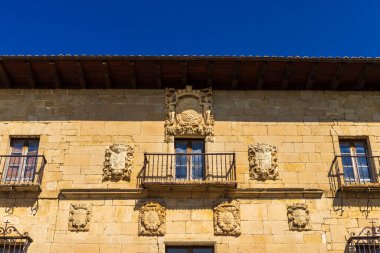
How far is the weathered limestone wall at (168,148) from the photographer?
11.4 metres

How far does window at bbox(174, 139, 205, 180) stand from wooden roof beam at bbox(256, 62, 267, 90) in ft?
6.94

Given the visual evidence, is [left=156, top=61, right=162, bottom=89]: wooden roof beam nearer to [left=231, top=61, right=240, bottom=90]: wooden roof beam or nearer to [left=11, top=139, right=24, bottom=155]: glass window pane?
[left=231, top=61, right=240, bottom=90]: wooden roof beam

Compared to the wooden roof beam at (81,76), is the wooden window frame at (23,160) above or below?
below

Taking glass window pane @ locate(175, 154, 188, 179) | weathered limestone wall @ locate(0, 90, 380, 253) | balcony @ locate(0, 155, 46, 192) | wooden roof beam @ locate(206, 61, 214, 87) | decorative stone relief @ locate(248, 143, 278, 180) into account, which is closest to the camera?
weathered limestone wall @ locate(0, 90, 380, 253)

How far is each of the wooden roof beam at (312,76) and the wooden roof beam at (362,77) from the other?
3.80 ft

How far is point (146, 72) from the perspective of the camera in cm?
1313

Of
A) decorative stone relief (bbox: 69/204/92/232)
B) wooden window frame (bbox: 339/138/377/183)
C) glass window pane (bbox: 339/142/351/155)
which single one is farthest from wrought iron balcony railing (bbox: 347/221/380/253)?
decorative stone relief (bbox: 69/204/92/232)

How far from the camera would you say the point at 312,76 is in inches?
519

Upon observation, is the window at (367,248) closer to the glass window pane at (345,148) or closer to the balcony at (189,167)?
the glass window pane at (345,148)

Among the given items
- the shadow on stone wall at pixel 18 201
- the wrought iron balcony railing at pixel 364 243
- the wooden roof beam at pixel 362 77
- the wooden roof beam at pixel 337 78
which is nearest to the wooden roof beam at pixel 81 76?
the shadow on stone wall at pixel 18 201

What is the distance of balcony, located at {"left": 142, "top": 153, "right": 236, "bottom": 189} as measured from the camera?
476 inches

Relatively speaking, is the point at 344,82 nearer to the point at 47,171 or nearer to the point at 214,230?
the point at 214,230

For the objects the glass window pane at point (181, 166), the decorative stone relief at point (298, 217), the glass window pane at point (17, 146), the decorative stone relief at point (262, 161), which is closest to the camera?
the decorative stone relief at point (298, 217)

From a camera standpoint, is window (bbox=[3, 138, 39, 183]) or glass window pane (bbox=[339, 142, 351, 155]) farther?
glass window pane (bbox=[339, 142, 351, 155])
